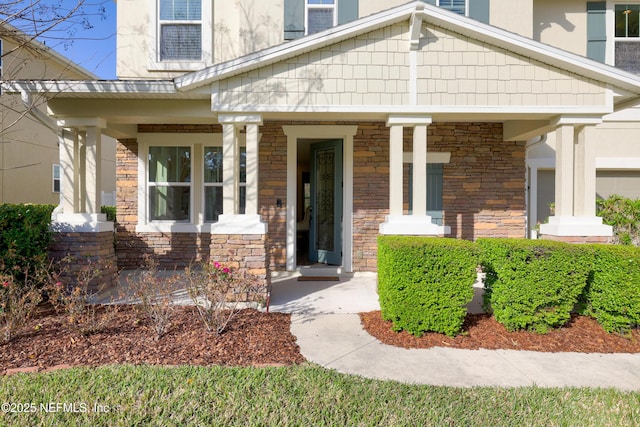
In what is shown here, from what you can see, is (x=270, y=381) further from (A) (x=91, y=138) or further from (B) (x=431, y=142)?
(B) (x=431, y=142)

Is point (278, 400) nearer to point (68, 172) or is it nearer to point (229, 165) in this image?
point (229, 165)

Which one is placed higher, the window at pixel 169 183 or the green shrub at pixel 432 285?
the window at pixel 169 183

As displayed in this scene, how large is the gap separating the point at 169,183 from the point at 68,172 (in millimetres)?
2079

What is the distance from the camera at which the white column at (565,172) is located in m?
5.40

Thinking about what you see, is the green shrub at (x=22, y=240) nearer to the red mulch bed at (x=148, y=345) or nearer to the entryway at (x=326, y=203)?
the red mulch bed at (x=148, y=345)

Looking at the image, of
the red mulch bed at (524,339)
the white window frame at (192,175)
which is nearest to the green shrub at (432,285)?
the red mulch bed at (524,339)

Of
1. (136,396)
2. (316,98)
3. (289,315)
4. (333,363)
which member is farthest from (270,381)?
(316,98)

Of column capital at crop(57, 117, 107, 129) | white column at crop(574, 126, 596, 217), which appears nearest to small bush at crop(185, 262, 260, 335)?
column capital at crop(57, 117, 107, 129)

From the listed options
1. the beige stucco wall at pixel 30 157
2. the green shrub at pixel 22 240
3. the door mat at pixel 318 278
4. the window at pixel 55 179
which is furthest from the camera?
the window at pixel 55 179

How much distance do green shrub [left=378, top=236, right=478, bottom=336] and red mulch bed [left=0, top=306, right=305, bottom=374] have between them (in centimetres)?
141

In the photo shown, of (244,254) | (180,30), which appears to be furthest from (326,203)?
(180,30)

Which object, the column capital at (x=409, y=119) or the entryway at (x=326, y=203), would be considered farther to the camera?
the entryway at (x=326, y=203)

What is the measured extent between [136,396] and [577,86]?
22.7 ft

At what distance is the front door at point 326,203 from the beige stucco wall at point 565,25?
5.52m
